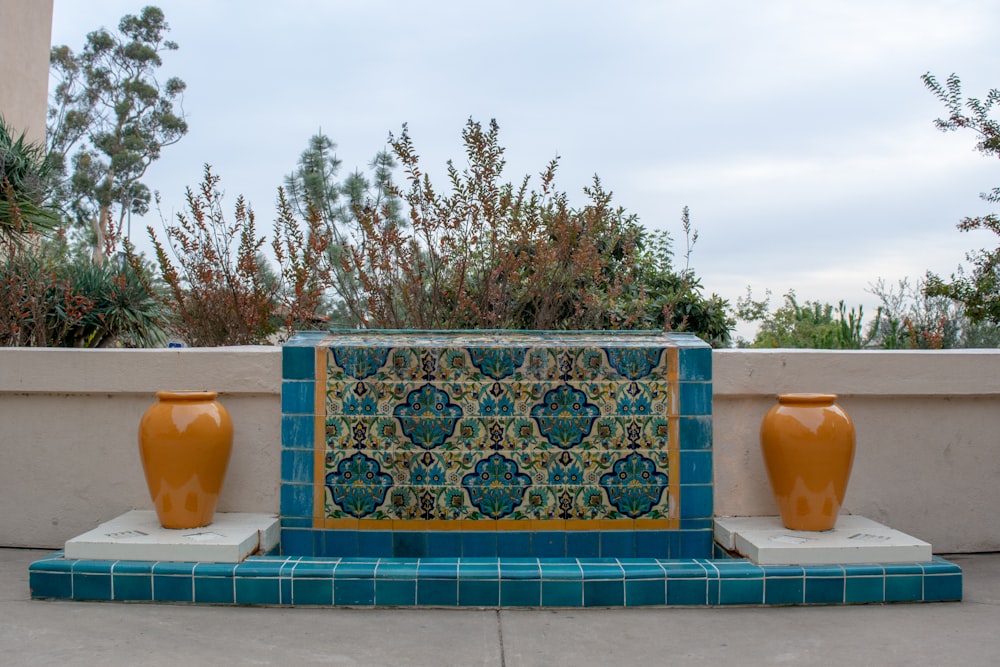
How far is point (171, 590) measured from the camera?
361cm

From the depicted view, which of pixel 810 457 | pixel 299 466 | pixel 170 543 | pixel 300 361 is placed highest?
pixel 300 361

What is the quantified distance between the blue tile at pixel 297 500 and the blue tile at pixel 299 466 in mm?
35

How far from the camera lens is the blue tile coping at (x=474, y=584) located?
361cm

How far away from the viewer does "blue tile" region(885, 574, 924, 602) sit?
3678mm

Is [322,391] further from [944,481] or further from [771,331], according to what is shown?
[771,331]

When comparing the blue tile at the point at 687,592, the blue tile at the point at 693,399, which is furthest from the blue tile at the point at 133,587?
the blue tile at the point at 693,399

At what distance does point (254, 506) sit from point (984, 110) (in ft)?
32.9

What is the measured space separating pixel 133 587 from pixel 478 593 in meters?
1.49

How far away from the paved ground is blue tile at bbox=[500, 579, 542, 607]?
0.07 meters

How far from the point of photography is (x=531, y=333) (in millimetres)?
4629

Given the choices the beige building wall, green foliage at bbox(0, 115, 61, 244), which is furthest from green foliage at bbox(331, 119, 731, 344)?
the beige building wall

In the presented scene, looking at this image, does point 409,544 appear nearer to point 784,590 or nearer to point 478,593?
point 478,593

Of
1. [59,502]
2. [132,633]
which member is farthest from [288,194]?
[132,633]

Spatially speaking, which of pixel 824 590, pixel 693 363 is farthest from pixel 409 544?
pixel 824 590
